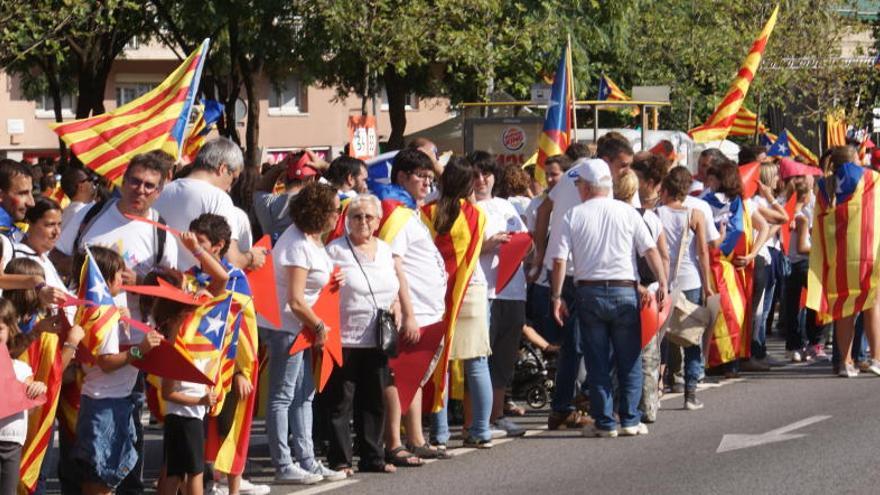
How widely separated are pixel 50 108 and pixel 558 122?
154 ft

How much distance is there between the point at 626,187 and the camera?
11828 millimetres

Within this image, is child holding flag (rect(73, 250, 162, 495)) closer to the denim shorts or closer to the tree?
the denim shorts

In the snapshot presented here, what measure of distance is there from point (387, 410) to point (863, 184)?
238 inches

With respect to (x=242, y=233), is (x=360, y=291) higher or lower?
lower

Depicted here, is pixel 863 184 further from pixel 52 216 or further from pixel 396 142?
pixel 396 142

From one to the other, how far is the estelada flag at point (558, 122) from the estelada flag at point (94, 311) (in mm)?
6647

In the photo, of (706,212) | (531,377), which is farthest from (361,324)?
(706,212)

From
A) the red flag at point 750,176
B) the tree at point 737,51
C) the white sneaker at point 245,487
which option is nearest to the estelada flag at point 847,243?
the red flag at point 750,176

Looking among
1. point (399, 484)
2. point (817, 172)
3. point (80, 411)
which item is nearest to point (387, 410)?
point (399, 484)

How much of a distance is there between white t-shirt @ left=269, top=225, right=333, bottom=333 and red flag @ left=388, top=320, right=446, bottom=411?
2.89ft

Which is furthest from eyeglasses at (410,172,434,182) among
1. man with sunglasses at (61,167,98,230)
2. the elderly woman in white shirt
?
man with sunglasses at (61,167,98,230)

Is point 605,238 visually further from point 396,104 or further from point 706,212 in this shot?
point 396,104

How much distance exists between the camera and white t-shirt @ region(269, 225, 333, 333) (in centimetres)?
973

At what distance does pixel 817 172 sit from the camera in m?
17.4
